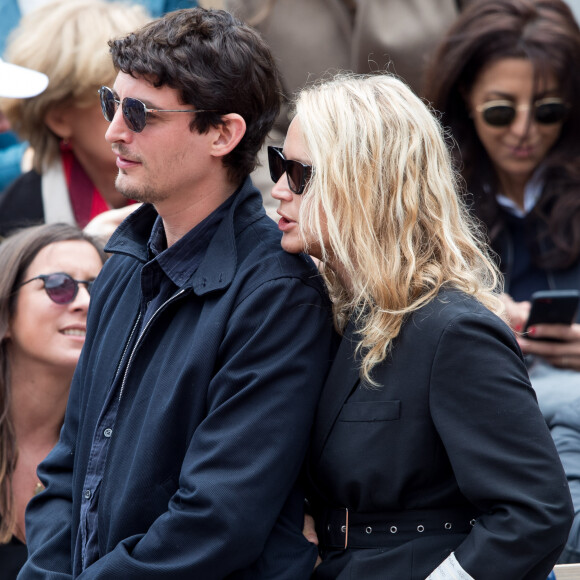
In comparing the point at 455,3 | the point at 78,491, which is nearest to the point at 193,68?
the point at 78,491

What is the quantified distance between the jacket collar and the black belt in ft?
2.04

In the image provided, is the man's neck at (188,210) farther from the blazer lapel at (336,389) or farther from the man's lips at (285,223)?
the blazer lapel at (336,389)

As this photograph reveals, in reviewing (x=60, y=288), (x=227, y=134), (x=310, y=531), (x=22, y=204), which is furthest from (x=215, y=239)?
(x=22, y=204)

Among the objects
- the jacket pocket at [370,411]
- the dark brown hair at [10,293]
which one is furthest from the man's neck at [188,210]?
the dark brown hair at [10,293]

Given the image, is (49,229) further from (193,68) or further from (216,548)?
(216,548)

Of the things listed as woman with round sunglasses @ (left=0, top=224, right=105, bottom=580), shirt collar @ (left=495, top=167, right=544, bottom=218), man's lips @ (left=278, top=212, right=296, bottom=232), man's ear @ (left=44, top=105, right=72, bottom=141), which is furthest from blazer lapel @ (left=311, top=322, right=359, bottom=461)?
man's ear @ (left=44, top=105, right=72, bottom=141)

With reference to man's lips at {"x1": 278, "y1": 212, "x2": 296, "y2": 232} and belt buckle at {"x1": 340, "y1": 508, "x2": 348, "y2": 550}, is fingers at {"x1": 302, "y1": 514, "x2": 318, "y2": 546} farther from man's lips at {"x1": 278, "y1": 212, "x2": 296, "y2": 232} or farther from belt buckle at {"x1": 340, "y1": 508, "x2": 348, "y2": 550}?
man's lips at {"x1": 278, "y1": 212, "x2": 296, "y2": 232}

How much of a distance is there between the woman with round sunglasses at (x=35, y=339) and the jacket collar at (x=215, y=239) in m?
0.92

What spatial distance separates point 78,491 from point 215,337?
0.56 metres

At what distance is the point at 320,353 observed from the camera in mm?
2303

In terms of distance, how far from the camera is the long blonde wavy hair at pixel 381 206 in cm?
223

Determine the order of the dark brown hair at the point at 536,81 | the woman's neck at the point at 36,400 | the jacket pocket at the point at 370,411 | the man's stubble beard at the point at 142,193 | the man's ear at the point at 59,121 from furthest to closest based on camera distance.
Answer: the man's ear at the point at 59,121
the dark brown hair at the point at 536,81
the woman's neck at the point at 36,400
the man's stubble beard at the point at 142,193
the jacket pocket at the point at 370,411

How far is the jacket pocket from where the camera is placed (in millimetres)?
2164

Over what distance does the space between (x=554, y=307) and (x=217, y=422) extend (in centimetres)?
184
